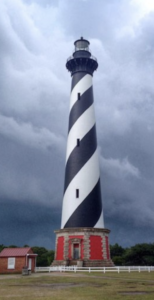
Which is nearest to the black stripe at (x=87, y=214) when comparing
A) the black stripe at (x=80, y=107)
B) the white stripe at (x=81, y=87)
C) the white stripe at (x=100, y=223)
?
the white stripe at (x=100, y=223)

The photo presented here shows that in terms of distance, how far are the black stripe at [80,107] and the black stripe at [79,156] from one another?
2.44 m

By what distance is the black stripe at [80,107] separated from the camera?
33188 millimetres

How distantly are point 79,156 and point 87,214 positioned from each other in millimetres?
6068

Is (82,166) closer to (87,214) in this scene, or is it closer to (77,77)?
(87,214)

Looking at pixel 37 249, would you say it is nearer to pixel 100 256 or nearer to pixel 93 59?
pixel 100 256

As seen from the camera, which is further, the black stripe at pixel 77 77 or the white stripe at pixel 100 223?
the black stripe at pixel 77 77

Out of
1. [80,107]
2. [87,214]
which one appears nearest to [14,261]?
[87,214]

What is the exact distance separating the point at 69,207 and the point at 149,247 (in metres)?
19.2

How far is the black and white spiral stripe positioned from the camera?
2945cm

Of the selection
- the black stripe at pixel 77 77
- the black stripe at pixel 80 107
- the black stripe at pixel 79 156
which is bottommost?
the black stripe at pixel 79 156

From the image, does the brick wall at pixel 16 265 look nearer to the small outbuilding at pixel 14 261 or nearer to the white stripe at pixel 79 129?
the small outbuilding at pixel 14 261

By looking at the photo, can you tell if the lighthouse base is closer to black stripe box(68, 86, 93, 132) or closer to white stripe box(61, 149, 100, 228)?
white stripe box(61, 149, 100, 228)

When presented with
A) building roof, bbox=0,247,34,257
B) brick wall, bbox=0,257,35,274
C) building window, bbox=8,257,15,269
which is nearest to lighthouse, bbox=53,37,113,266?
building roof, bbox=0,247,34,257

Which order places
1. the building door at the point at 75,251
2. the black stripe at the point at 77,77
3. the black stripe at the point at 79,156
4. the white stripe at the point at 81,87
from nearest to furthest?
1. the building door at the point at 75,251
2. the black stripe at the point at 79,156
3. the white stripe at the point at 81,87
4. the black stripe at the point at 77,77
